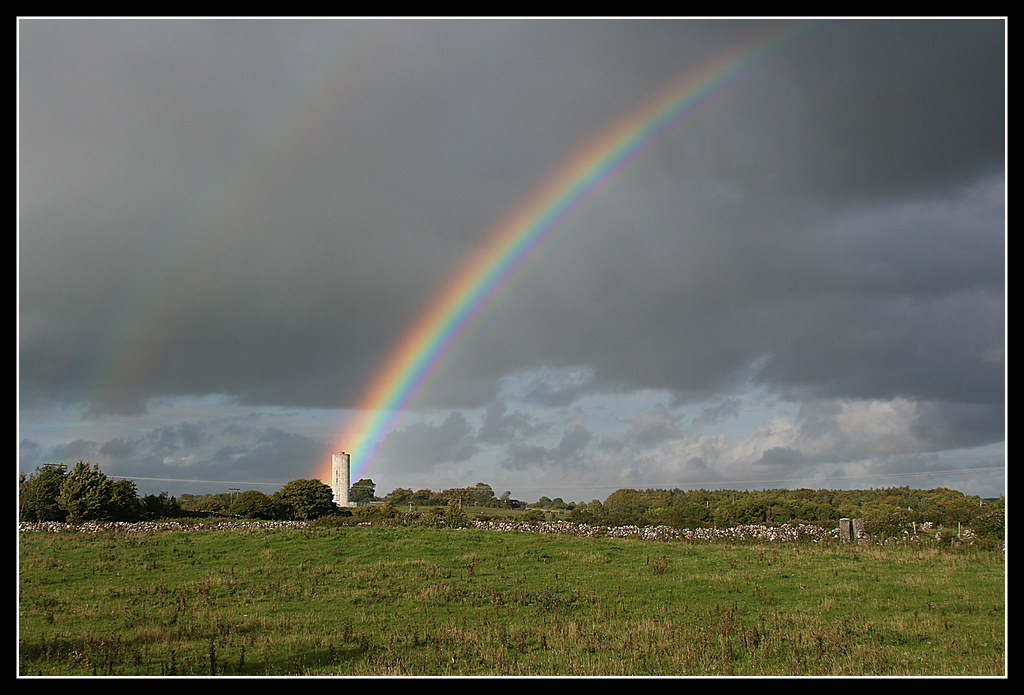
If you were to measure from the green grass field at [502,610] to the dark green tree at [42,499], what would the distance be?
751 inches

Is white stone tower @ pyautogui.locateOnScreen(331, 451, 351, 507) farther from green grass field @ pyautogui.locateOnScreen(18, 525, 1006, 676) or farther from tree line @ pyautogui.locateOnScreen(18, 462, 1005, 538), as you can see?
green grass field @ pyautogui.locateOnScreen(18, 525, 1006, 676)

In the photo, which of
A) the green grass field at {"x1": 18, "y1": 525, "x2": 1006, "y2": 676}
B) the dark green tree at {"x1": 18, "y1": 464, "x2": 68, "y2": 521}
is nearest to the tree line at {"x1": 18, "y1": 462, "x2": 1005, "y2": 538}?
the dark green tree at {"x1": 18, "y1": 464, "x2": 68, "y2": 521}

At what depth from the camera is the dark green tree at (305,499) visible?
62.2 m

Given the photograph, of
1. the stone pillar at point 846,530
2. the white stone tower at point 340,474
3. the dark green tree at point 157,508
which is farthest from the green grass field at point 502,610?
the white stone tower at point 340,474

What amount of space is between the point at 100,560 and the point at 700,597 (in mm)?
22740

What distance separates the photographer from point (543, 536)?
3694 cm

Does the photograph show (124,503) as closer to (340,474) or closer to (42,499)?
(42,499)

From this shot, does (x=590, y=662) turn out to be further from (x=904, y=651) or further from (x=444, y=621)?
(x=904, y=651)

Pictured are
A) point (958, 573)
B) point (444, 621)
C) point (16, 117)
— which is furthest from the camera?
point (958, 573)

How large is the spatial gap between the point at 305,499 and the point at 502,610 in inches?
1994

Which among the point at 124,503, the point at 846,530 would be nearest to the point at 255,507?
the point at 124,503

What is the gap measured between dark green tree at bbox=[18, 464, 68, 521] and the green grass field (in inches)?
751

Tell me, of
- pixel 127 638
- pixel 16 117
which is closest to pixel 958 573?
pixel 127 638

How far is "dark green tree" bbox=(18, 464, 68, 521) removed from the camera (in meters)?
45.2
